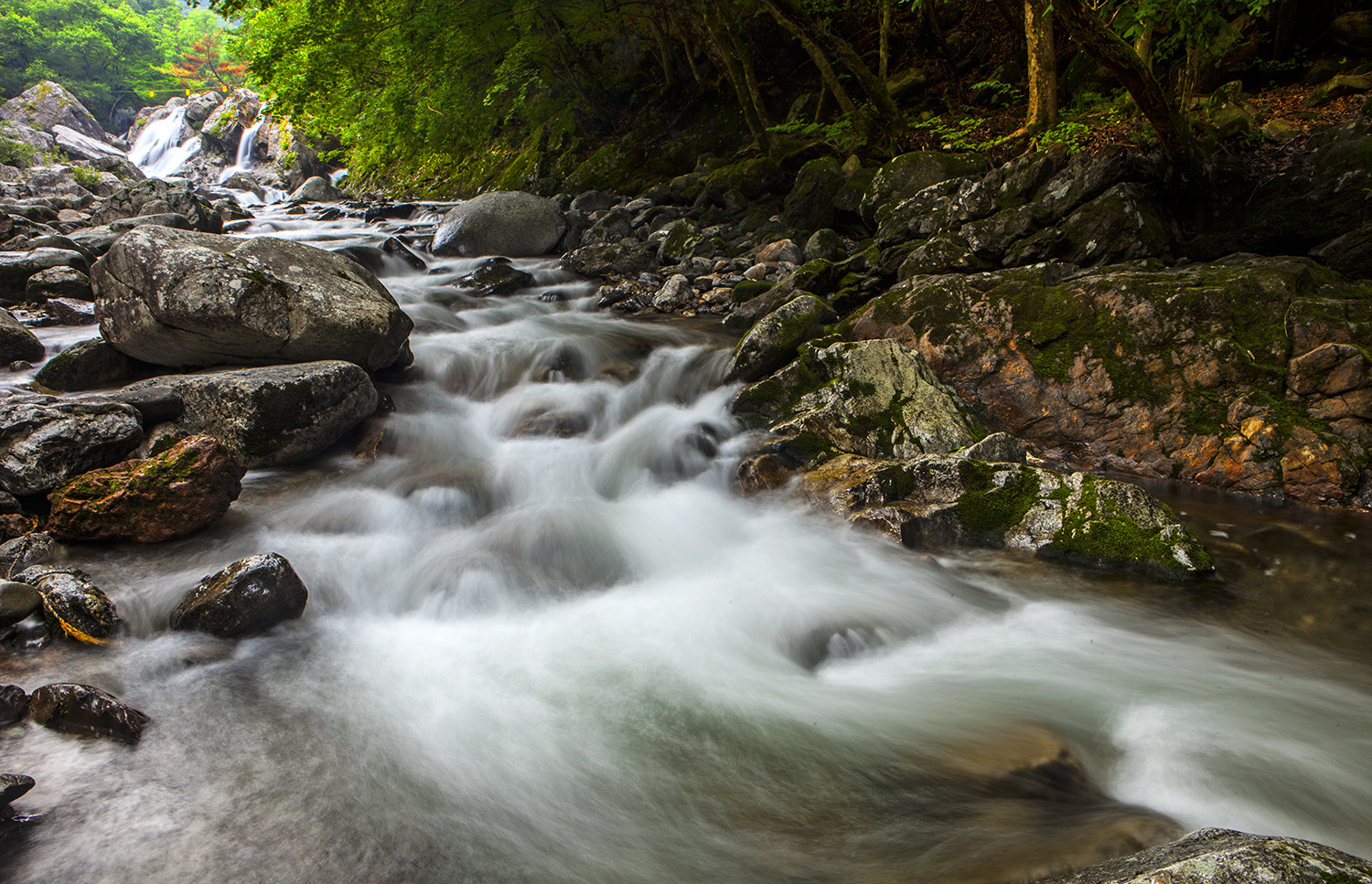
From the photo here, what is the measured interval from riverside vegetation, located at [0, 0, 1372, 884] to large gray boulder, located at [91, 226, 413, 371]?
4 cm

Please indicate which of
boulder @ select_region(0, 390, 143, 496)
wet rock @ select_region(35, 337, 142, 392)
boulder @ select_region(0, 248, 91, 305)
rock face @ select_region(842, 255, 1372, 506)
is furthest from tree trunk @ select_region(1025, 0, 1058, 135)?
boulder @ select_region(0, 248, 91, 305)

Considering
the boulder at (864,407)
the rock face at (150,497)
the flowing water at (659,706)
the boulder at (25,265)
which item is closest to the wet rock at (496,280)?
the boulder at (25,265)

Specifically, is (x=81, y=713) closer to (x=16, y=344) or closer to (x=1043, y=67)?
(x=16, y=344)

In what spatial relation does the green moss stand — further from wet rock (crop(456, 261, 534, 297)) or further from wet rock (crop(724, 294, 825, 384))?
wet rock (crop(456, 261, 534, 297))

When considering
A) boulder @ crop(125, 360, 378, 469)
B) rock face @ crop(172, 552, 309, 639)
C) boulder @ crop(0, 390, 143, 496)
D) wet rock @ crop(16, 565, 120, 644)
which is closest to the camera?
wet rock @ crop(16, 565, 120, 644)

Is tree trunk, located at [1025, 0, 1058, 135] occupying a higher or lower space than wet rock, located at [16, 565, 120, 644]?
higher

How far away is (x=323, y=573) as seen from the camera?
14.8ft

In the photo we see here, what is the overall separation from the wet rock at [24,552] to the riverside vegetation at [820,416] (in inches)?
0.9

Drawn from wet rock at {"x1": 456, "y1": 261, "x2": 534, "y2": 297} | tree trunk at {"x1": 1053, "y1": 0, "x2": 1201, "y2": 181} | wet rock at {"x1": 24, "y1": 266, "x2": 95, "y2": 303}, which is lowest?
wet rock at {"x1": 24, "y1": 266, "x2": 95, "y2": 303}

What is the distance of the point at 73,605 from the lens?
3520 millimetres

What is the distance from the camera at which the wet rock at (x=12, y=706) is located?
9.12 feet

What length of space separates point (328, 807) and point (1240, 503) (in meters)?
5.90

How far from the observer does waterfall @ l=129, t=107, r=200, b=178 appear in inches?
1690

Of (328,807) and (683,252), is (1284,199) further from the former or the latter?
(328,807)
